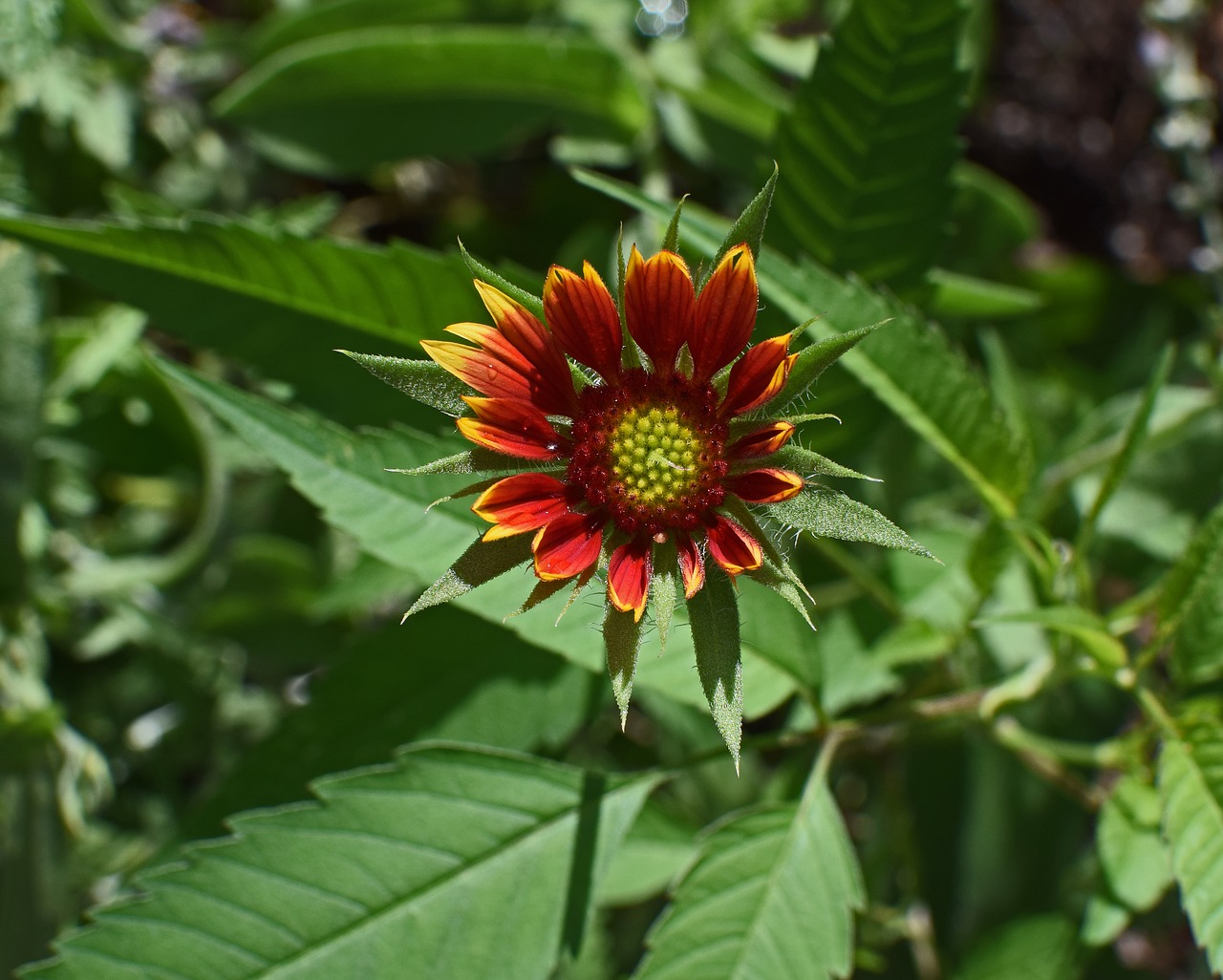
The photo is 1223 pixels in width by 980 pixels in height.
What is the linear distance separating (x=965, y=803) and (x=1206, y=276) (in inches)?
43.5

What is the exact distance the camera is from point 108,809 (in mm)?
2061

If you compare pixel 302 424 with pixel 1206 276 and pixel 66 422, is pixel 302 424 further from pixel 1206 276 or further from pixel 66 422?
pixel 1206 276

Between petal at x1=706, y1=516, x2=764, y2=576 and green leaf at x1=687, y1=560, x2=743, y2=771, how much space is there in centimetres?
2

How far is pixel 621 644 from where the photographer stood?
0.95m

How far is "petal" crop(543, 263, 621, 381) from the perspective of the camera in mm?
980

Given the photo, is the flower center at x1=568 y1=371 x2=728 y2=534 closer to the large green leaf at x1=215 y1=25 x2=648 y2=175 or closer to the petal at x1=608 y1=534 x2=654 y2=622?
the petal at x1=608 y1=534 x2=654 y2=622

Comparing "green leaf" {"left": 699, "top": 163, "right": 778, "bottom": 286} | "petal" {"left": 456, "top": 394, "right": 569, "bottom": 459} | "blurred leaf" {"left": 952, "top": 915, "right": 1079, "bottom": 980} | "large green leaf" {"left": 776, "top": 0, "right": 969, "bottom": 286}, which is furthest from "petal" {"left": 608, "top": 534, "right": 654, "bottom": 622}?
"blurred leaf" {"left": 952, "top": 915, "right": 1079, "bottom": 980}

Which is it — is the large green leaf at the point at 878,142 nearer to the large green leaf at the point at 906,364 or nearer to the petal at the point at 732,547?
the large green leaf at the point at 906,364

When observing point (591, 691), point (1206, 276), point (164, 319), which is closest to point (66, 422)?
point (164, 319)

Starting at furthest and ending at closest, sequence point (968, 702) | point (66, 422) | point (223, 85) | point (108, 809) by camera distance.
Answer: point (223, 85)
point (108, 809)
point (66, 422)
point (968, 702)

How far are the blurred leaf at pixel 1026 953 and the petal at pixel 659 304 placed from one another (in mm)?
1117

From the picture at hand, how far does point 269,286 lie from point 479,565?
0.62 meters

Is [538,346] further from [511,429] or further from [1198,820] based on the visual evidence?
[1198,820]

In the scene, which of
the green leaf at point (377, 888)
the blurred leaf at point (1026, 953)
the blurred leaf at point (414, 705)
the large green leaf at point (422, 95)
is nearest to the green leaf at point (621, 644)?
the green leaf at point (377, 888)
